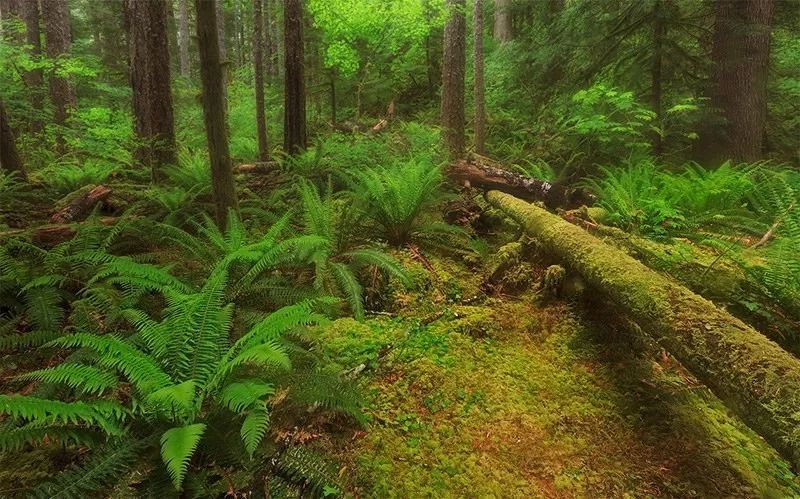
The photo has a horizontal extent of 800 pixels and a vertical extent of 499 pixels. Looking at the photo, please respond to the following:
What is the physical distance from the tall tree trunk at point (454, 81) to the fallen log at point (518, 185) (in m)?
1.62

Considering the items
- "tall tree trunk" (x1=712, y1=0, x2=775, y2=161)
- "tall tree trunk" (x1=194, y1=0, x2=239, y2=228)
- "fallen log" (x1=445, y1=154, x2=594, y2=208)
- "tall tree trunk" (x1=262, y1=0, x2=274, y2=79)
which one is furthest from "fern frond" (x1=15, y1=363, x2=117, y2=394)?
"tall tree trunk" (x1=262, y1=0, x2=274, y2=79)

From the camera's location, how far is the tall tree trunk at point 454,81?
8078mm

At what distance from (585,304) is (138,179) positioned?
715 centimetres

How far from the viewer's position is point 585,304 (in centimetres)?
369

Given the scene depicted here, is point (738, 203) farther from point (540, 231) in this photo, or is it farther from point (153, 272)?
point (153, 272)

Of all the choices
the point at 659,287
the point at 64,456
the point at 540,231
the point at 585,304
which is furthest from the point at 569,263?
the point at 64,456

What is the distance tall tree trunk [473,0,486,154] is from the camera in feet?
29.5

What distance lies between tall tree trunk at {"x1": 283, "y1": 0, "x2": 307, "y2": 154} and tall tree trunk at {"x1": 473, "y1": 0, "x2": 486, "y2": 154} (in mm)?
3645

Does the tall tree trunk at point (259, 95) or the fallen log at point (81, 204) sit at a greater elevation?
the tall tree trunk at point (259, 95)

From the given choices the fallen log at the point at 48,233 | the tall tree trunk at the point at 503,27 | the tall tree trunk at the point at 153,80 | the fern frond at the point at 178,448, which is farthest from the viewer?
the tall tree trunk at the point at 503,27

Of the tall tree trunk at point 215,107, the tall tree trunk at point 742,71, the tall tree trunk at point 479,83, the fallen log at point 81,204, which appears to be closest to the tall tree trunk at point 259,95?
the fallen log at point 81,204

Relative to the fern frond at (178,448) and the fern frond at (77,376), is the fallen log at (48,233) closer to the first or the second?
the fern frond at (77,376)

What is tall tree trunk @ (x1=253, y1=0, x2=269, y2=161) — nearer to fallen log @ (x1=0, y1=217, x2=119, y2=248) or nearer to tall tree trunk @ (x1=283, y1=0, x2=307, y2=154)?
tall tree trunk @ (x1=283, y1=0, x2=307, y2=154)

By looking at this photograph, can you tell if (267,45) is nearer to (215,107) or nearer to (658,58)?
(658,58)
